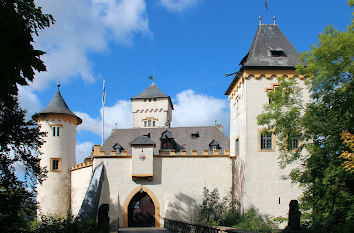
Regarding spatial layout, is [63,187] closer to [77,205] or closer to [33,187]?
[77,205]

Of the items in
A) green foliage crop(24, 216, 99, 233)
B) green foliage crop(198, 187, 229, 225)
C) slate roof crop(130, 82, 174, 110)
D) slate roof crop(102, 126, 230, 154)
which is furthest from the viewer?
slate roof crop(130, 82, 174, 110)

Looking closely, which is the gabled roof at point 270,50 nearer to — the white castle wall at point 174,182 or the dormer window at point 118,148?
the white castle wall at point 174,182

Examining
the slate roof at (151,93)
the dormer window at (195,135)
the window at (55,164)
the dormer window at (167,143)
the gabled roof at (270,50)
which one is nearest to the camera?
the gabled roof at (270,50)

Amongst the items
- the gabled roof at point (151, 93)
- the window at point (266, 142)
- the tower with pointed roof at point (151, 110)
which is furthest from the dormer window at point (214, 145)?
the gabled roof at point (151, 93)

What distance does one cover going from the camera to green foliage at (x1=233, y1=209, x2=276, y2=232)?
Answer: 19627mm

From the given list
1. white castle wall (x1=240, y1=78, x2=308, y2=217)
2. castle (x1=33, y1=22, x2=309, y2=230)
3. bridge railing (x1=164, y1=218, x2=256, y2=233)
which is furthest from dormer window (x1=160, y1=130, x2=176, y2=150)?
white castle wall (x1=240, y1=78, x2=308, y2=217)

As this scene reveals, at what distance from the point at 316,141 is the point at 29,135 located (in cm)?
1117

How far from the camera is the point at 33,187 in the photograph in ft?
36.6

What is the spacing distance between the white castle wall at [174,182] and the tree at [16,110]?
45.3 feet

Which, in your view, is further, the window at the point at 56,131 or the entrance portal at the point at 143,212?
the window at the point at 56,131

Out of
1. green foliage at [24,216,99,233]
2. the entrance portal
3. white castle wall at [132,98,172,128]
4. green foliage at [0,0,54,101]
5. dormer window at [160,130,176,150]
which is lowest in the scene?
the entrance portal

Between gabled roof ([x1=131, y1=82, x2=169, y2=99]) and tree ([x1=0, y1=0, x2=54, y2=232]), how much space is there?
1325 inches

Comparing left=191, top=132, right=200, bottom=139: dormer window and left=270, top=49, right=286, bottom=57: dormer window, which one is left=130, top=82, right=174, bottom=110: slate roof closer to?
left=191, top=132, right=200, bottom=139: dormer window

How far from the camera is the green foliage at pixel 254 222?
1963 centimetres
